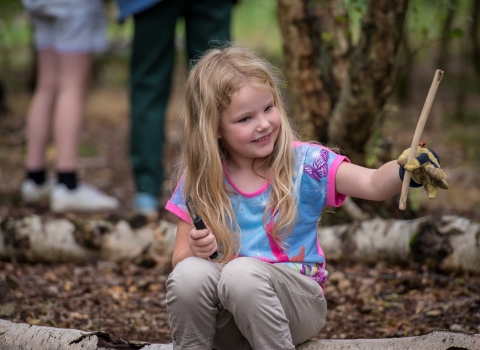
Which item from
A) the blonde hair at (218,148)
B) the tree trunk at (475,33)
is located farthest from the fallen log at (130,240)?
the tree trunk at (475,33)

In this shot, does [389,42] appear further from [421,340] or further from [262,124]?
[421,340]

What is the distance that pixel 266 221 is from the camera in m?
2.03

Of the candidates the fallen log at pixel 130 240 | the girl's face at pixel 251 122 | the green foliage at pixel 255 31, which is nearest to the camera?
the girl's face at pixel 251 122

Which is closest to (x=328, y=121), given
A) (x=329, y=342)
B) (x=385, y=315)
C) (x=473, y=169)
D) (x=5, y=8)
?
(x=385, y=315)

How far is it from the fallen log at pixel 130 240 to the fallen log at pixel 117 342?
3.86 feet

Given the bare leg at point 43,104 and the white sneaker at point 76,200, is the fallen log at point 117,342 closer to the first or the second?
the white sneaker at point 76,200

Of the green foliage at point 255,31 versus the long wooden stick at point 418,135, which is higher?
the green foliage at point 255,31

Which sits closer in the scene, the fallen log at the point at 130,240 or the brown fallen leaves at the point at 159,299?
the brown fallen leaves at the point at 159,299

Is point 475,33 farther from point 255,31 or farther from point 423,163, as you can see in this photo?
point 255,31

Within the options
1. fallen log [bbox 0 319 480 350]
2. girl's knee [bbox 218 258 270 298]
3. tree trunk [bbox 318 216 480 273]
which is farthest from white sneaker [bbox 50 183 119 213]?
girl's knee [bbox 218 258 270 298]

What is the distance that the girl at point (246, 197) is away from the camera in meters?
1.92

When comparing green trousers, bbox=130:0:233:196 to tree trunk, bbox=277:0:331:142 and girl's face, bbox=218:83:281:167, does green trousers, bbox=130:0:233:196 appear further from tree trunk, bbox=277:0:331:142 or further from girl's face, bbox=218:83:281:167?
girl's face, bbox=218:83:281:167

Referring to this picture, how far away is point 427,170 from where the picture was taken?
1696mm

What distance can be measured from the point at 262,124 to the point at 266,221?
29 cm
